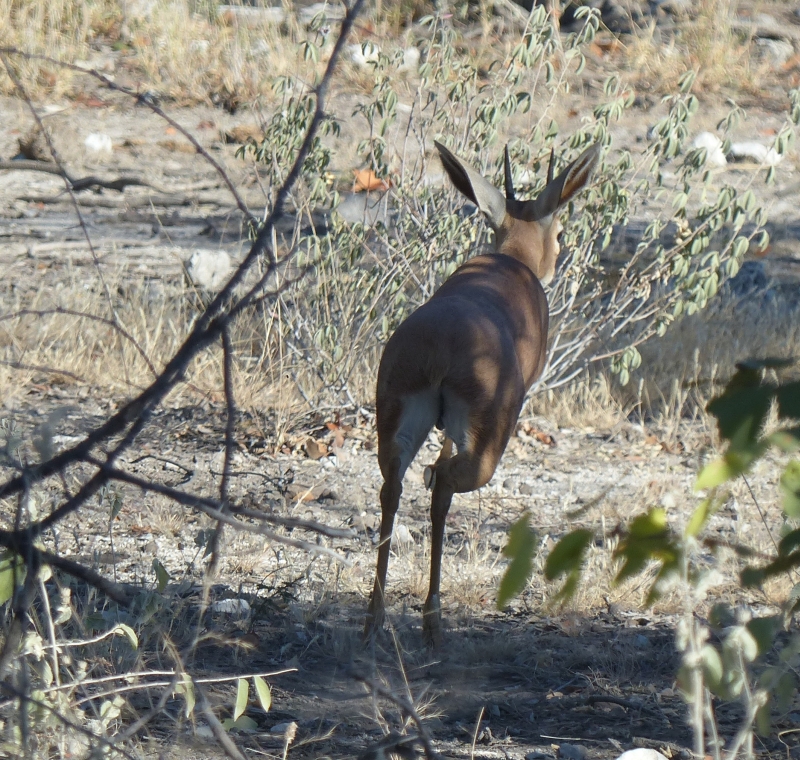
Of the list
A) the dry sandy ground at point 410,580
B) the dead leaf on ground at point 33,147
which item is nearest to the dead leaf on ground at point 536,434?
the dry sandy ground at point 410,580

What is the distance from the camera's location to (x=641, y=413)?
6.44 metres

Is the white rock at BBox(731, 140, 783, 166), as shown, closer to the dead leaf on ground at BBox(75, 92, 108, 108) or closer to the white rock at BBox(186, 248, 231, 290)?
A: the white rock at BBox(186, 248, 231, 290)

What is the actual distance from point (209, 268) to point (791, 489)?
632 cm

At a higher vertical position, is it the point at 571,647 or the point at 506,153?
the point at 506,153

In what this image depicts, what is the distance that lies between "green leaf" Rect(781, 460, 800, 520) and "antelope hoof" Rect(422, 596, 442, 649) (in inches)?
92.3

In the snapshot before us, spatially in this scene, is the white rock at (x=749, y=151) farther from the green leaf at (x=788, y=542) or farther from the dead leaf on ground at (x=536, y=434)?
the green leaf at (x=788, y=542)

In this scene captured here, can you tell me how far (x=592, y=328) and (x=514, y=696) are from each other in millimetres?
3075

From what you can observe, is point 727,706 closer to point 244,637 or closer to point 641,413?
point 244,637

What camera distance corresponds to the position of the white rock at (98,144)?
10.8m

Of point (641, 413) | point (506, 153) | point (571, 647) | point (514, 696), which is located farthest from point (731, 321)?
point (514, 696)

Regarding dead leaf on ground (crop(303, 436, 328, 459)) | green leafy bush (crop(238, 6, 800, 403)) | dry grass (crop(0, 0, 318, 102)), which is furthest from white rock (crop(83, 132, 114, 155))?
dead leaf on ground (crop(303, 436, 328, 459))

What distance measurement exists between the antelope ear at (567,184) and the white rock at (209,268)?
9.20 ft

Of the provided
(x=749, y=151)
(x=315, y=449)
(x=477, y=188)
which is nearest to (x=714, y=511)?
(x=477, y=188)

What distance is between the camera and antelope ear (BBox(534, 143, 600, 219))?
17.1 ft
